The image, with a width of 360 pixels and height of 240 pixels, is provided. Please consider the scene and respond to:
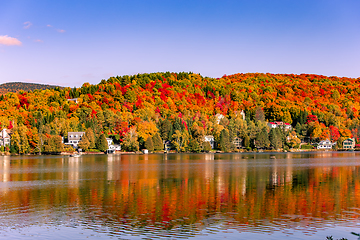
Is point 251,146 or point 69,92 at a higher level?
point 69,92

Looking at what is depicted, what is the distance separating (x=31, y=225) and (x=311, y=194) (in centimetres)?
2182

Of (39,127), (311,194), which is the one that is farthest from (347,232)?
(39,127)

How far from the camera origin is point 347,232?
1911 cm

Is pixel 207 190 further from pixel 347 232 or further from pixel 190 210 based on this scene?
pixel 347 232

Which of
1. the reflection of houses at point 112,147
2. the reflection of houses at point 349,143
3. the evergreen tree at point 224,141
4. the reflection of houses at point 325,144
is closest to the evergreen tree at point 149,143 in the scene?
the reflection of houses at point 112,147

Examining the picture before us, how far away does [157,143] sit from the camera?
5349 inches

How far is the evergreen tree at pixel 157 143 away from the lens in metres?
136

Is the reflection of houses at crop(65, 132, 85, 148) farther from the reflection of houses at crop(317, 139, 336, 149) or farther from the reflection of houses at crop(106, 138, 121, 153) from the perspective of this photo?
the reflection of houses at crop(317, 139, 336, 149)

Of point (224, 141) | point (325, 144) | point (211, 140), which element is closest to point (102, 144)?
point (224, 141)

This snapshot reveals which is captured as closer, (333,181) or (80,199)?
(80,199)

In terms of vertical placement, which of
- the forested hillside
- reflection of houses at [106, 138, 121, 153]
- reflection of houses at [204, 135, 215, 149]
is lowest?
reflection of houses at [106, 138, 121, 153]

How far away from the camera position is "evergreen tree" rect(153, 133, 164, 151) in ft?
445

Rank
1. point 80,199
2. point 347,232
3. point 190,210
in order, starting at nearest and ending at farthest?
1. point 347,232
2. point 190,210
3. point 80,199

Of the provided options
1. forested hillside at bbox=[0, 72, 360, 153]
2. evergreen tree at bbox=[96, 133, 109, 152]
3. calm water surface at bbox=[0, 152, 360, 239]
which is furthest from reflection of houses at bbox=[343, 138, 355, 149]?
calm water surface at bbox=[0, 152, 360, 239]
